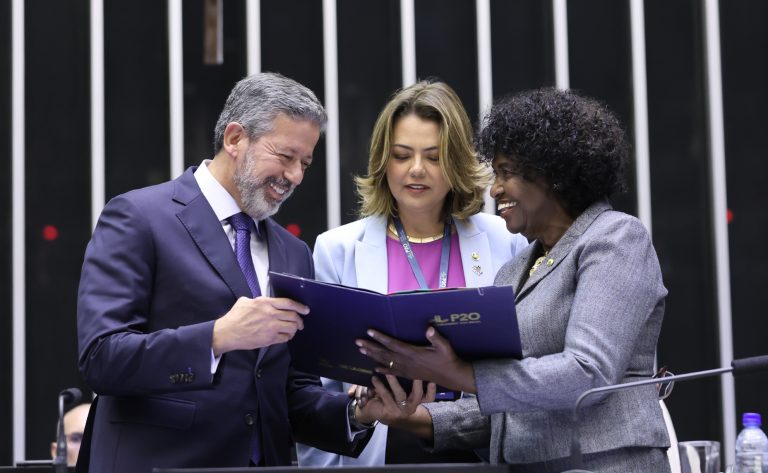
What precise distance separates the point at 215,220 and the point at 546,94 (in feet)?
2.84

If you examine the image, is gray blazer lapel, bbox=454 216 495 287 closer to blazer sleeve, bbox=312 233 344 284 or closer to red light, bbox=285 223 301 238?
blazer sleeve, bbox=312 233 344 284

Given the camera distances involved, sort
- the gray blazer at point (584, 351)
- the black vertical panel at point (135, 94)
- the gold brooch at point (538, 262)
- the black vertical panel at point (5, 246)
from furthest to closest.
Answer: the black vertical panel at point (135, 94)
the black vertical panel at point (5, 246)
the gold brooch at point (538, 262)
the gray blazer at point (584, 351)

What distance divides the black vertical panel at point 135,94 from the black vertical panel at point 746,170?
285 centimetres

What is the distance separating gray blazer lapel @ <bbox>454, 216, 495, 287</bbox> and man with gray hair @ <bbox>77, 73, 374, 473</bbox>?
0.51 m

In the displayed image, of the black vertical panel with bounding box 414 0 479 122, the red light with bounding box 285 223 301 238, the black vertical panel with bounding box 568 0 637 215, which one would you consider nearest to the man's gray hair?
→ the red light with bounding box 285 223 301 238

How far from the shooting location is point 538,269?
2705mm

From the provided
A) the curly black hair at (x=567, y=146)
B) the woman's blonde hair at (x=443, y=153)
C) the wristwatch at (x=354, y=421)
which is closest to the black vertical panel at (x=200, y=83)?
the woman's blonde hair at (x=443, y=153)

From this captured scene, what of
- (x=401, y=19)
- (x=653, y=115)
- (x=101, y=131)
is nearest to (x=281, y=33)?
(x=401, y=19)

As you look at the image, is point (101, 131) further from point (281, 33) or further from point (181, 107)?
point (281, 33)

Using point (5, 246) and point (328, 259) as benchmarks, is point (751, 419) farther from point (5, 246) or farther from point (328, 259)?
point (5, 246)

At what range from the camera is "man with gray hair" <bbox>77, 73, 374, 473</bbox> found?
8.37 ft

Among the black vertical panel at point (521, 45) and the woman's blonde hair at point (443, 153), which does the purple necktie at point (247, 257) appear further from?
the black vertical panel at point (521, 45)

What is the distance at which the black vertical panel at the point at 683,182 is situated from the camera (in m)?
5.93

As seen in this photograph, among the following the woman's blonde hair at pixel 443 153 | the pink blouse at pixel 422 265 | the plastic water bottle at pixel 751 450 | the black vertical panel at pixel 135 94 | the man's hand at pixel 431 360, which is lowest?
the plastic water bottle at pixel 751 450
